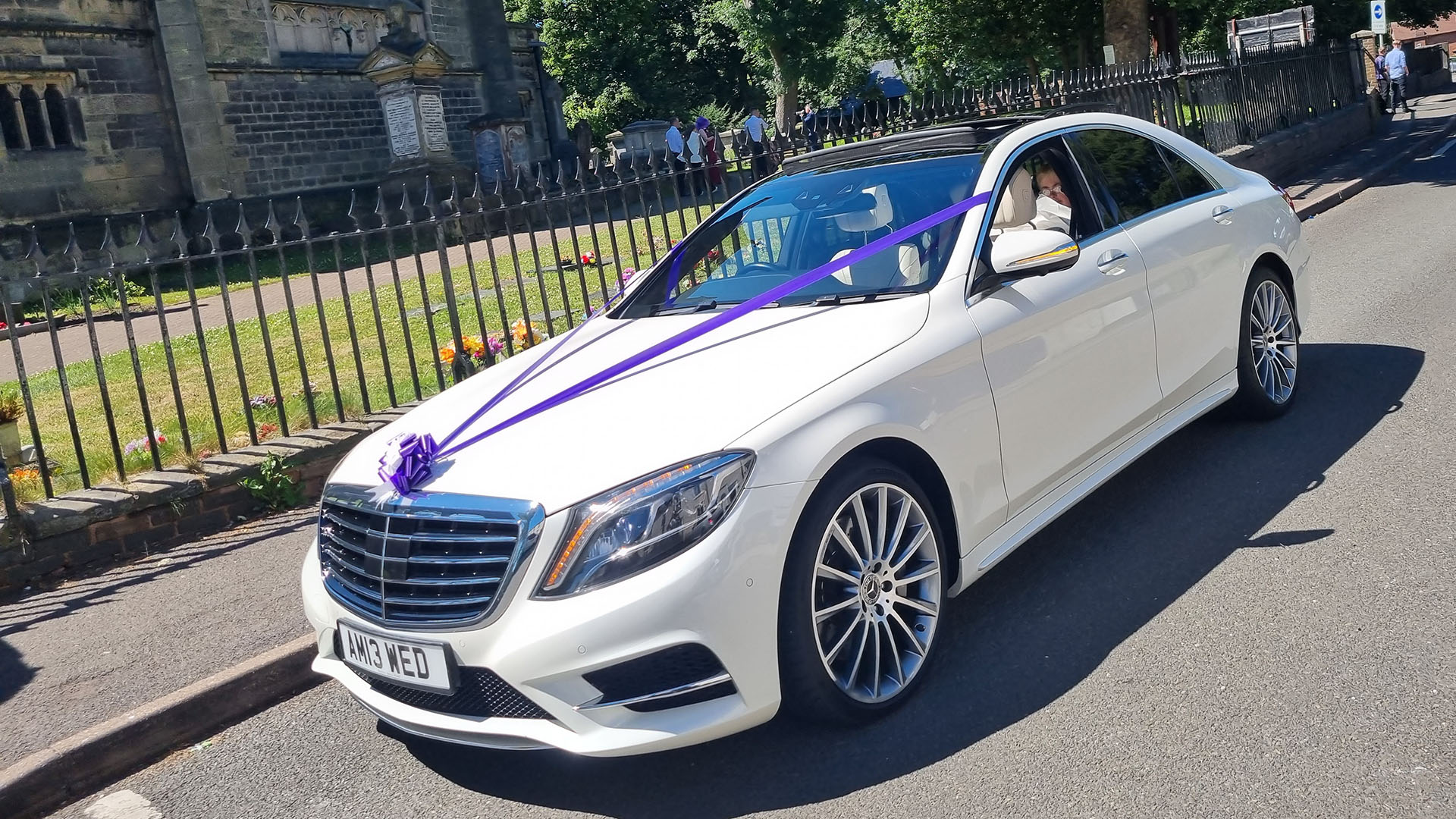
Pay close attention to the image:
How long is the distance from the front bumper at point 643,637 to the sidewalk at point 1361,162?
534 inches

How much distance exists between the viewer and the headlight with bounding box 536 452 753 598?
10.6ft

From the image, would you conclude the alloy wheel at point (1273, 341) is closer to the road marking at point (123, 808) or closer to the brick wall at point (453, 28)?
the road marking at point (123, 808)

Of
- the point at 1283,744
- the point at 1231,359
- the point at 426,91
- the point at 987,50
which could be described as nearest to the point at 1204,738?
the point at 1283,744

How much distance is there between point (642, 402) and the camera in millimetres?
3729

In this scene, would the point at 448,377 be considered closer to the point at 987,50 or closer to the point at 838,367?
the point at 838,367

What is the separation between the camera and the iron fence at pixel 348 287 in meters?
7.16

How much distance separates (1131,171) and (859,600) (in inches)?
112

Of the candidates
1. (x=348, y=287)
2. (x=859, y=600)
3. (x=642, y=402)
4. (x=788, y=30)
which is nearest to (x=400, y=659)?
(x=642, y=402)

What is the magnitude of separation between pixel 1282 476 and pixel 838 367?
109 inches

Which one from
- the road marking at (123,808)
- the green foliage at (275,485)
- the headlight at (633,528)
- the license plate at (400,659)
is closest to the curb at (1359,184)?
the green foliage at (275,485)

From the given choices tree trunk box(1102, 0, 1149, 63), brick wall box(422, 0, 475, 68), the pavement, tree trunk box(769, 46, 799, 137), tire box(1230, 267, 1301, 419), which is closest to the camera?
tire box(1230, 267, 1301, 419)

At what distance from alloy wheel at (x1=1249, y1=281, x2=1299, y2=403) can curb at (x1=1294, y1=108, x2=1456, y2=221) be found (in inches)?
206

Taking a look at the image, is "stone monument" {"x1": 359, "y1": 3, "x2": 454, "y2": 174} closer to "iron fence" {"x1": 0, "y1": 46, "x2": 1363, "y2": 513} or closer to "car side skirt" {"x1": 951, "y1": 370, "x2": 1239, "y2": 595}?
"iron fence" {"x1": 0, "y1": 46, "x2": 1363, "y2": 513}

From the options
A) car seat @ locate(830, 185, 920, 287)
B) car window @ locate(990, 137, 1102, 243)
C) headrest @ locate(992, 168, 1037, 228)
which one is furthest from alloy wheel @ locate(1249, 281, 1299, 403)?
car seat @ locate(830, 185, 920, 287)
